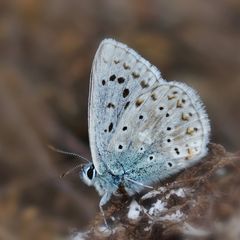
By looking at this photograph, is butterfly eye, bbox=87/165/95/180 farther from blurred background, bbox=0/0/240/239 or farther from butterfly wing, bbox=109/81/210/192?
blurred background, bbox=0/0/240/239

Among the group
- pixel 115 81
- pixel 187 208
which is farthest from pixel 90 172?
pixel 187 208

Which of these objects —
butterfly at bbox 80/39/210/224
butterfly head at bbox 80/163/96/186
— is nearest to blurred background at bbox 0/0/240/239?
butterfly head at bbox 80/163/96/186

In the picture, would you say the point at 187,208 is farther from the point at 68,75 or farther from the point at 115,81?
the point at 68,75

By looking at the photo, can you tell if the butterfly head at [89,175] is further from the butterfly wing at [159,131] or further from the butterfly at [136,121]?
the butterfly wing at [159,131]

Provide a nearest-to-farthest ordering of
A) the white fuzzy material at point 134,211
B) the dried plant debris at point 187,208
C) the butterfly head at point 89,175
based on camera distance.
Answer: the dried plant debris at point 187,208
the white fuzzy material at point 134,211
the butterfly head at point 89,175

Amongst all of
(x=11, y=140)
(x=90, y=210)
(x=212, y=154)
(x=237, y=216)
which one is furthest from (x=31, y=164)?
(x=237, y=216)

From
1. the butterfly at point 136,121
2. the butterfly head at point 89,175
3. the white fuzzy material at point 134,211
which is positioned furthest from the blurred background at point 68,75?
the white fuzzy material at point 134,211
